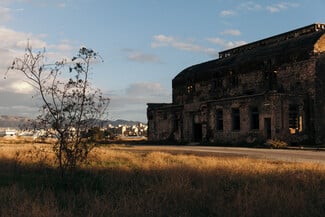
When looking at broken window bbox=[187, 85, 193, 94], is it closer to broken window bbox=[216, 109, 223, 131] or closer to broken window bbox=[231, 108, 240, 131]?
broken window bbox=[216, 109, 223, 131]

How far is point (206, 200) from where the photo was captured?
8484mm

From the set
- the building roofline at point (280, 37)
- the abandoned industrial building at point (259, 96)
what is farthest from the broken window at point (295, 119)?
the building roofline at point (280, 37)

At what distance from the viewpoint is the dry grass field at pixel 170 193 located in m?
7.40

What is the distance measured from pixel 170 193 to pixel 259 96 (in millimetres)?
27430

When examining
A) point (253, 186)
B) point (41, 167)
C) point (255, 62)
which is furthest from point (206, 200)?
point (255, 62)

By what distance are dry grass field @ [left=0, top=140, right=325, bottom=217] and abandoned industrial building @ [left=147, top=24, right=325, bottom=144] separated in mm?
21861

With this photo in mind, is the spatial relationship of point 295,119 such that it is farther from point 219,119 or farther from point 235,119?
point 219,119

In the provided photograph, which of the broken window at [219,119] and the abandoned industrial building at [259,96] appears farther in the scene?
the broken window at [219,119]

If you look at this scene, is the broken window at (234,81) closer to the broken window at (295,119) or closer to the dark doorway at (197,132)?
the dark doorway at (197,132)

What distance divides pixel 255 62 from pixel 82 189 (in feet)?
105

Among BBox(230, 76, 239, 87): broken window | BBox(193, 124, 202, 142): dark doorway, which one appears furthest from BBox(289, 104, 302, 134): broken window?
BBox(193, 124, 202, 142): dark doorway

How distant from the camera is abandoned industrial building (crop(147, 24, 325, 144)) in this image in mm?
33250

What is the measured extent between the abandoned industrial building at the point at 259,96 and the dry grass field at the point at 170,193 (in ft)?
71.7

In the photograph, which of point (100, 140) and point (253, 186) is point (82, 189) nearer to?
point (100, 140)
